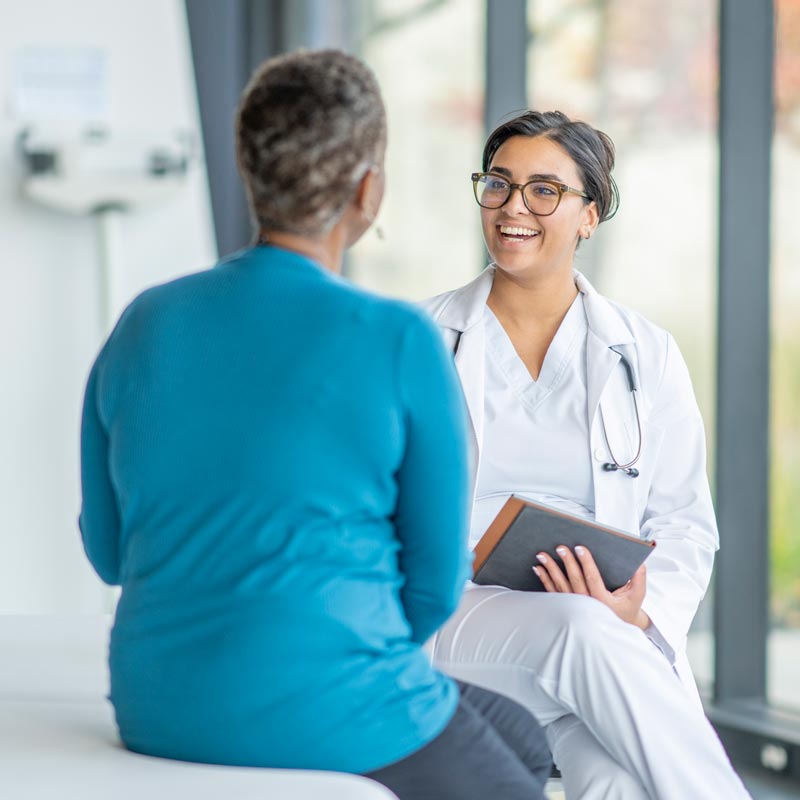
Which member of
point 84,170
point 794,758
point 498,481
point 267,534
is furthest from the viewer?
point 84,170

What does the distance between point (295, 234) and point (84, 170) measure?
2547 millimetres

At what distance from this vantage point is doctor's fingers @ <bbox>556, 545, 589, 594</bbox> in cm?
168

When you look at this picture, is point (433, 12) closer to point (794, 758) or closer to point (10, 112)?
point (10, 112)

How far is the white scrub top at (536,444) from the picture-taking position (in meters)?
1.89

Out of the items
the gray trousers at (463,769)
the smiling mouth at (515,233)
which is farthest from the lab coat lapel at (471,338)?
the gray trousers at (463,769)

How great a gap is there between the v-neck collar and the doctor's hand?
316 mm

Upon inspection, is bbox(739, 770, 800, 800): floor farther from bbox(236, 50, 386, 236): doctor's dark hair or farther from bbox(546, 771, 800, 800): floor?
bbox(236, 50, 386, 236): doctor's dark hair

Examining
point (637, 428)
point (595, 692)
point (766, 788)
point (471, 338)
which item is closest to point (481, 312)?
point (471, 338)

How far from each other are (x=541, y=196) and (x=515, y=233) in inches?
2.8

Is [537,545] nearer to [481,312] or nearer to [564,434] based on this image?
[564,434]

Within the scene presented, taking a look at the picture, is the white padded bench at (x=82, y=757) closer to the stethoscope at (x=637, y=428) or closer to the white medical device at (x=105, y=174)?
the stethoscope at (x=637, y=428)

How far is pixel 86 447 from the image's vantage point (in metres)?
1.30

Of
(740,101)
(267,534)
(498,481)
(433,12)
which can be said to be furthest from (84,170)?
(267,534)

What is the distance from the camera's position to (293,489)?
112cm
